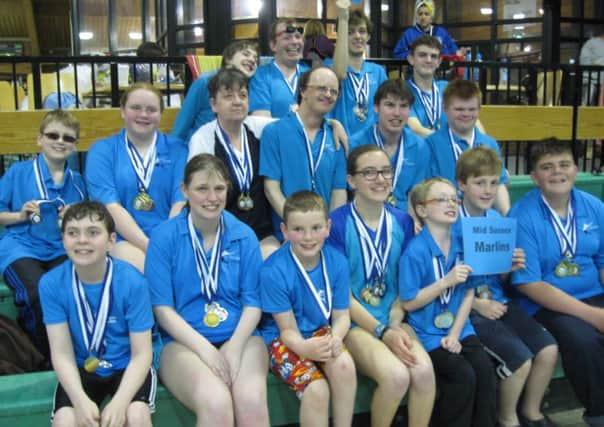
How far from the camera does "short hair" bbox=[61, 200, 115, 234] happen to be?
2.58 meters

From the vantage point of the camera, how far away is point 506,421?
3094 mm

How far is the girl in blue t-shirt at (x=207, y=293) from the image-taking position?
8.82 ft

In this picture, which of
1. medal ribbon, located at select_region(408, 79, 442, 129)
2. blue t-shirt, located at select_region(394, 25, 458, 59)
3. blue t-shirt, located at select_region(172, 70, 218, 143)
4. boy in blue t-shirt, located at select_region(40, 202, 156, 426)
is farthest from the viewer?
blue t-shirt, located at select_region(394, 25, 458, 59)

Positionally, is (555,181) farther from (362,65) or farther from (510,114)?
(510,114)

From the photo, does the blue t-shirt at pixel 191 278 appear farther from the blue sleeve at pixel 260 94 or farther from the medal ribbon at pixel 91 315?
the blue sleeve at pixel 260 94

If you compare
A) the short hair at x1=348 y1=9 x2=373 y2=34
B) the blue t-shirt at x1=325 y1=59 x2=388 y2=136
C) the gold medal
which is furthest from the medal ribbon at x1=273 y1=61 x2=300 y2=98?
the gold medal

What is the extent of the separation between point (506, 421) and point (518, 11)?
10.9 m

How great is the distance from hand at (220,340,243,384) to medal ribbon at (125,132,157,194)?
1.18 m

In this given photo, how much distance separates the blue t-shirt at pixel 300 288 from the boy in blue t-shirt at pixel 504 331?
0.81 meters

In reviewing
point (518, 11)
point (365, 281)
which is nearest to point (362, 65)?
point (365, 281)

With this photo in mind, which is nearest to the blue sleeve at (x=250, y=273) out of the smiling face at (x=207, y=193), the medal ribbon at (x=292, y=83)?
the smiling face at (x=207, y=193)

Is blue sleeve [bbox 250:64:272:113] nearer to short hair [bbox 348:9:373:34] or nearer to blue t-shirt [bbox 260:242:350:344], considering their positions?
short hair [bbox 348:9:373:34]

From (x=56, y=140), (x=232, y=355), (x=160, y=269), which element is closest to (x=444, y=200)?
(x=232, y=355)

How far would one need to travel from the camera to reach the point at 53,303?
2580mm
